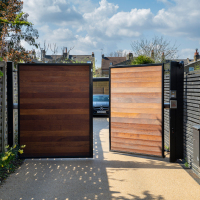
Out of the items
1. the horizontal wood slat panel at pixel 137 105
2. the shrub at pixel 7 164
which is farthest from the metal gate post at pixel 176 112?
the shrub at pixel 7 164

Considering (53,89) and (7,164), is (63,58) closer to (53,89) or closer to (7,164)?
(53,89)

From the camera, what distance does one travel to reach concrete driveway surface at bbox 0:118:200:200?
149 inches

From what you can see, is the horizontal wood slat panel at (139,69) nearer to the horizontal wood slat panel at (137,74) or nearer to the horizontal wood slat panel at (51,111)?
the horizontal wood slat panel at (137,74)

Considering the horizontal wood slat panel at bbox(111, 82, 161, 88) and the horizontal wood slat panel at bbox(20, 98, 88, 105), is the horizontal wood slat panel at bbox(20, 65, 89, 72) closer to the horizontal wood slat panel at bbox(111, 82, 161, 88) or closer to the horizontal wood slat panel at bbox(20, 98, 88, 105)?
the horizontal wood slat panel at bbox(20, 98, 88, 105)

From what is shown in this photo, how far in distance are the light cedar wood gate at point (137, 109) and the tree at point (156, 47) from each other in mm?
16927

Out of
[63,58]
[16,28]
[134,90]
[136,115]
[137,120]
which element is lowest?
[137,120]

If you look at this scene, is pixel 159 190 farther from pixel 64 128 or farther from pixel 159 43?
pixel 159 43

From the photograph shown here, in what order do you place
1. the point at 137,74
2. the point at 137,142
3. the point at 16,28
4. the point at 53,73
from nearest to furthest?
1. the point at 53,73
2. the point at 137,74
3. the point at 137,142
4. the point at 16,28

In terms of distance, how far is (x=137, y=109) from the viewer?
589 cm

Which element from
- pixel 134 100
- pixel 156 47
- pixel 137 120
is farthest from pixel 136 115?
pixel 156 47

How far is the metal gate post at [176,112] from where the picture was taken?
5535mm

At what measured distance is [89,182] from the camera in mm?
4316

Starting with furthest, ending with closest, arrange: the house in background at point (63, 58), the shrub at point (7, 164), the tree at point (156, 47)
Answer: the house in background at point (63, 58)
the tree at point (156, 47)
the shrub at point (7, 164)

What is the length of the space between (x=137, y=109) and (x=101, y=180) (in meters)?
2.10
